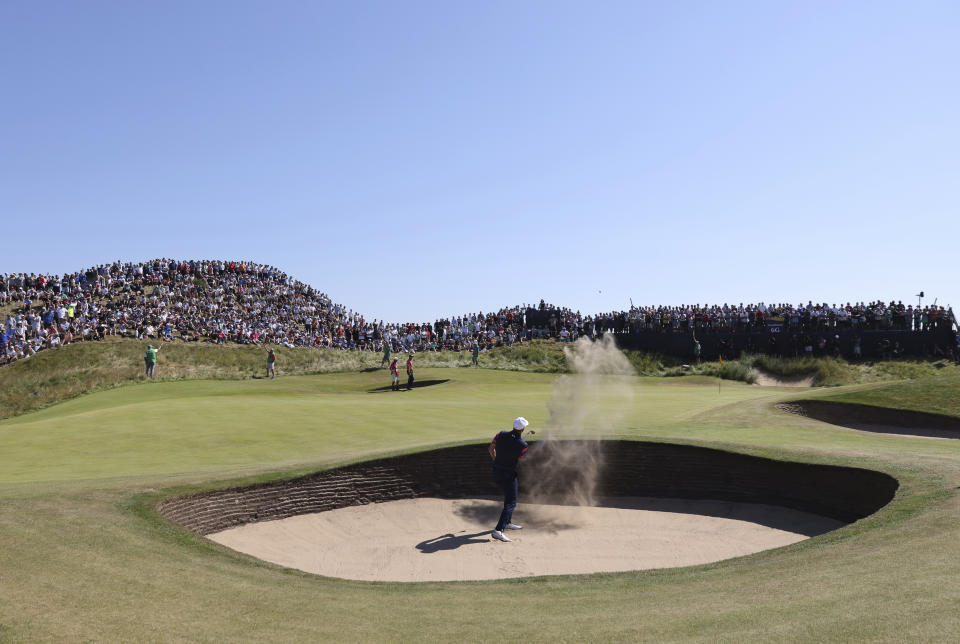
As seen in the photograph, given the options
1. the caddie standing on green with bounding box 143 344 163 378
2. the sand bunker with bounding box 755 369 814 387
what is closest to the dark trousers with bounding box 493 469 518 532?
the caddie standing on green with bounding box 143 344 163 378

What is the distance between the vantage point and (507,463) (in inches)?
592

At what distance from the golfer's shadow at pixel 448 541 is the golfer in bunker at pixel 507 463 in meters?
0.44

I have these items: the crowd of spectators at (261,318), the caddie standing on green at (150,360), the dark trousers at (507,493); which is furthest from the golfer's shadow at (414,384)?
the dark trousers at (507,493)

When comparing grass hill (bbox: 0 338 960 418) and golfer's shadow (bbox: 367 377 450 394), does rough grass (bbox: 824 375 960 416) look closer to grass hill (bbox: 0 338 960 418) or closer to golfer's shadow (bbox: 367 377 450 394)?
grass hill (bbox: 0 338 960 418)

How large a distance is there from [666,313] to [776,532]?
4232 cm

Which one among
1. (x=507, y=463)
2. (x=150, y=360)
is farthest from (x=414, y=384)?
(x=507, y=463)

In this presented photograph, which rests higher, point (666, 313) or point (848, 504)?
point (666, 313)

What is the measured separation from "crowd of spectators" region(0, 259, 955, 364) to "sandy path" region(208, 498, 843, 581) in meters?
33.0

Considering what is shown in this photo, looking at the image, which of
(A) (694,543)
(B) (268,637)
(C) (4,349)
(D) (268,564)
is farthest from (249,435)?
(C) (4,349)

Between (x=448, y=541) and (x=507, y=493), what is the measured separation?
5.36 ft

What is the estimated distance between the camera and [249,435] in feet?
70.5

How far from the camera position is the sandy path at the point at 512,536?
43.2 ft

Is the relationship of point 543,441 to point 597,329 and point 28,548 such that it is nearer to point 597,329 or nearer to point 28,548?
point 28,548

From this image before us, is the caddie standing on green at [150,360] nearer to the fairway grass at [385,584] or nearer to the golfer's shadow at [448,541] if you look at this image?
the fairway grass at [385,584]
